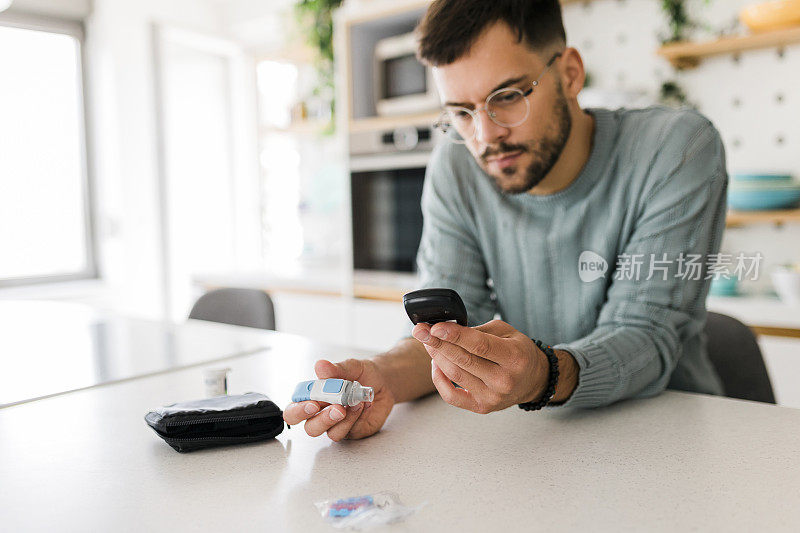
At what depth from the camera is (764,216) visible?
2.17 m

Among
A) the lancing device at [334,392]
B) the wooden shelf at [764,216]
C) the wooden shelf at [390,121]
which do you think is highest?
the wooden shelf at [390,121]

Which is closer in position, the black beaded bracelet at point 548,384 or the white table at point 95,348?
the black beaded bracelet at point 548,384

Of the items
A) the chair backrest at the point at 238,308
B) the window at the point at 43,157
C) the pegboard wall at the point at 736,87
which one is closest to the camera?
the chair backrest at the point at 238,308

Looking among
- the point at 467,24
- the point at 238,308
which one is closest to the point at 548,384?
the point at 467,24

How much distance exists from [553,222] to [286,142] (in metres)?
3.13

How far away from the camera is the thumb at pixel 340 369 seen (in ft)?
2.89

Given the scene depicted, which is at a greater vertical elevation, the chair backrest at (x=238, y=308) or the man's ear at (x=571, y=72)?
the man's ear at (x=571, y=72)

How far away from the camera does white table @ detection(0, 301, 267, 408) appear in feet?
3.88

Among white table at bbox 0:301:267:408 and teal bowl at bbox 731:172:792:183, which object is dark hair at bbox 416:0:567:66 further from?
teal bowl at bbox 731:172:792:183

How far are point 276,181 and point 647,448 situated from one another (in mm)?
3697

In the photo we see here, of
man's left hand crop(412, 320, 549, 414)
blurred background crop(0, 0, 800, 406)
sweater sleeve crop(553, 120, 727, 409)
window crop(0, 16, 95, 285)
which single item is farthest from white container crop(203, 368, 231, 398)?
window crop(0, 16, 95, 285)

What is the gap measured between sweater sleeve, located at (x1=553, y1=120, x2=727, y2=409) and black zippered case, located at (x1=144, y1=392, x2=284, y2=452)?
1.52 feet

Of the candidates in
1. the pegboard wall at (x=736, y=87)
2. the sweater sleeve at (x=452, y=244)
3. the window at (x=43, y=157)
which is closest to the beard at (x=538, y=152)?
the sweater sleeve at (x=452, y=244)
